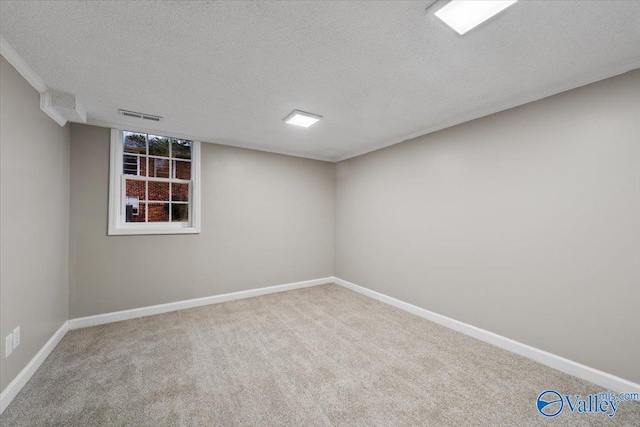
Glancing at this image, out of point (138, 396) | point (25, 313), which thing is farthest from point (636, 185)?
point (25, 313)

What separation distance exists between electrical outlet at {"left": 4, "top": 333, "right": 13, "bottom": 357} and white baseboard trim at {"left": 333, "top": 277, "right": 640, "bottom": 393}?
383 centimetres

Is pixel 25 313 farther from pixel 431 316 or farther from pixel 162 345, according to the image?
pixel 431 316

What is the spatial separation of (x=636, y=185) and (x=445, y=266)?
172cm

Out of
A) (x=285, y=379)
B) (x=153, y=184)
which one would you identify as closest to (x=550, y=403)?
(x=285, y=379)

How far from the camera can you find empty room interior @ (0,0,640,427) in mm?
1665

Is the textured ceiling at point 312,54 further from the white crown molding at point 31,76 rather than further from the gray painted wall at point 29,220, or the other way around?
the gray painted wall at point 29,220

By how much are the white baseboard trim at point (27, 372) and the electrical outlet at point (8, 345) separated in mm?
228

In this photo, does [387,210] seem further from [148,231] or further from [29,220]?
[29,220]

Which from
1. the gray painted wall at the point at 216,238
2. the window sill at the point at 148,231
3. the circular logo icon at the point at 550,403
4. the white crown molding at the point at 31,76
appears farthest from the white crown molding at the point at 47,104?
the circular logo icon at the point at 550,403

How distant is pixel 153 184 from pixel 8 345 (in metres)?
2.18

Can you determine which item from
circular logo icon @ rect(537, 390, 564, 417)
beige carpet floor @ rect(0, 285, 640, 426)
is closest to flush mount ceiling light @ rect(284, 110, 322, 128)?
beige carpet floor @ rect(0, 285, 640, 426)

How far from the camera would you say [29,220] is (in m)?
2.14

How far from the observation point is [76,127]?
304 cm

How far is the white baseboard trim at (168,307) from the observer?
10.1ft
